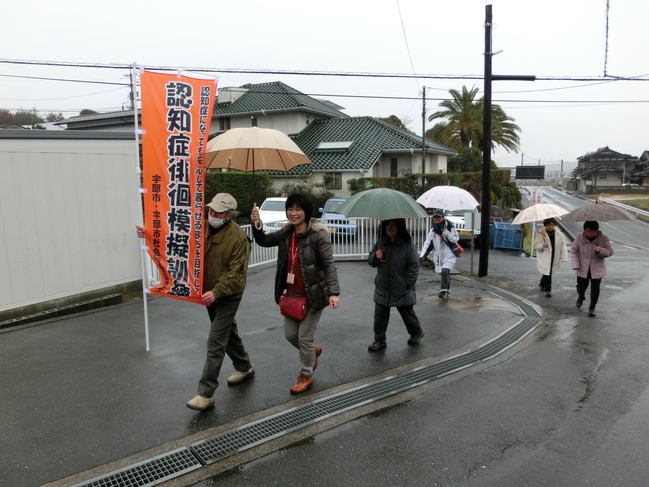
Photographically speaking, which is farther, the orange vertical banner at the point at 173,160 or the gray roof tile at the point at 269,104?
the gray roof tile at the point at 269,104

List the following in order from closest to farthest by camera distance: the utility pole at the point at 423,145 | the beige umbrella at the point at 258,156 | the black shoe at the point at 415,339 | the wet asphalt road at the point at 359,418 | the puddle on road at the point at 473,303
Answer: the wet asphalt road at the point at 359,418 → the beige umbrella at the point at 258,156 → the black shoe at the point at 415,339 → the puddle on road at the point at 473,303 → the utility pole at the point at 423,145

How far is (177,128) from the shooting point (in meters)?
4.49

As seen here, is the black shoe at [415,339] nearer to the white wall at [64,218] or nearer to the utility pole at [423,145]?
the white wall at [64,218]

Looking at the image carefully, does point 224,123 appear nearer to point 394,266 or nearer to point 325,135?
point 325,135

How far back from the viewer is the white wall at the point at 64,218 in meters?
6.13

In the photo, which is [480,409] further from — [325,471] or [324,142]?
[324,142]

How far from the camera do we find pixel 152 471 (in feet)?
10.5

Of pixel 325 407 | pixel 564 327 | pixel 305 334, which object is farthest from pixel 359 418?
pixel 564 327

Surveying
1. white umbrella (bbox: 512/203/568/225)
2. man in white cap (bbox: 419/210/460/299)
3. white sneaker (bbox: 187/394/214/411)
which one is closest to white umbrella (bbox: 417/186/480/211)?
man in white cap (bbox: 419/210/460/299)

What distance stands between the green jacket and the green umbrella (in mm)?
1359

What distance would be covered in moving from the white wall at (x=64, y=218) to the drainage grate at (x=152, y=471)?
420cm

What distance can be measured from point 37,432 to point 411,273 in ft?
12.7

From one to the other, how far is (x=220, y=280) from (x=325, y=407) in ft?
4.85

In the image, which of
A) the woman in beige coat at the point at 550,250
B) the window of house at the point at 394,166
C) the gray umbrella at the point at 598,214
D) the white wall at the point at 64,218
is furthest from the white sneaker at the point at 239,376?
the window of house at the point at 394,166
